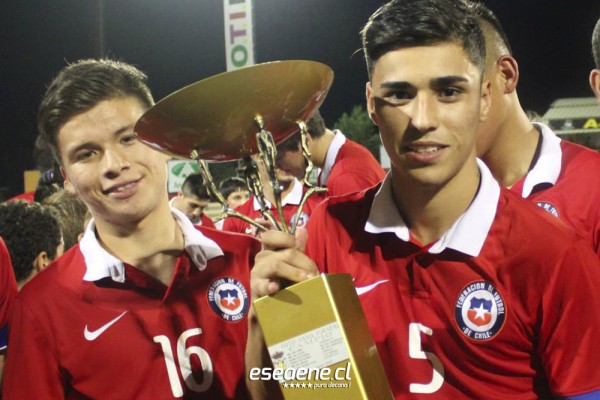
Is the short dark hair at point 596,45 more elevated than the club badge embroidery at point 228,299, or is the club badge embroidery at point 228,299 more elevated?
the short dark hair at point 596,45

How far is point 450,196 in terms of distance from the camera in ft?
7.06

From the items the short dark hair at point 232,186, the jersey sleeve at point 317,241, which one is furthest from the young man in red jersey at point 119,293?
the short dark hair at point 232,186

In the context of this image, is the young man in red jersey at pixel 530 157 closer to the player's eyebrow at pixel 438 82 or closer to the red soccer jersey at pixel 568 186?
the red soccer jersey at pixel 568 186

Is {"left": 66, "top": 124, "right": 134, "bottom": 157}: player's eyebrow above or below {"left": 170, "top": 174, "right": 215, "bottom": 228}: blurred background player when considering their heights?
below

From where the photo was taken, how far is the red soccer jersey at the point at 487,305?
1916 mm

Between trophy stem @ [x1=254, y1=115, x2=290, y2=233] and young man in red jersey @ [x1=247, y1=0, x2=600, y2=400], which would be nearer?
trophy stem @ [x1=254, y1=115, x2=290, y2=233]

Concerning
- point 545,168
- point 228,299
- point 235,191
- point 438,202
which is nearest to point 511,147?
point 545,168

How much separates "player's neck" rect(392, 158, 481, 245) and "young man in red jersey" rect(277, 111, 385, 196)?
2142mm

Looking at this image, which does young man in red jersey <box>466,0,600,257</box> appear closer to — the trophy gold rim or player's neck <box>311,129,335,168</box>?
the trophy gold rim

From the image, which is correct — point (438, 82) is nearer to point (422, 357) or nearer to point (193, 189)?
point (422, 357)

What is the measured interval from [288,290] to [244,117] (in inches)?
17.8

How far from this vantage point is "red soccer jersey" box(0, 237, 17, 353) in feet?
8.87

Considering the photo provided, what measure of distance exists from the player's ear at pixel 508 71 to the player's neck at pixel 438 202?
0.98m

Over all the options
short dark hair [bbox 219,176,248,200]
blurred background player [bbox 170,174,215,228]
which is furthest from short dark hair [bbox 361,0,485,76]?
short dark hair [bbox 219,176,248,200]
